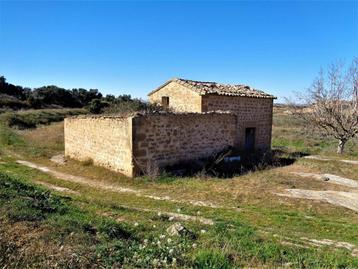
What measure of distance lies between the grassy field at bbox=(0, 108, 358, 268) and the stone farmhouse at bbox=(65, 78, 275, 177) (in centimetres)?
103

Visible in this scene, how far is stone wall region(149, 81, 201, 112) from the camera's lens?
656 inches

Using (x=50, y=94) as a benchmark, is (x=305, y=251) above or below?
below

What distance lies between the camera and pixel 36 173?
12.6 meters

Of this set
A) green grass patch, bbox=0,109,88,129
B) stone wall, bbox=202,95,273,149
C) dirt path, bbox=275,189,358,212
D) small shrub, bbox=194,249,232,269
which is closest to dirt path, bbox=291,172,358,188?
dirt path, bbox=275,189,358,212

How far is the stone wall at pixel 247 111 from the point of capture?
661 inches

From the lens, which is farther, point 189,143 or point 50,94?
point 50,94

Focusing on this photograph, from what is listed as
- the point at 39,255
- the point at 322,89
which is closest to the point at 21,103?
the point at 322,89

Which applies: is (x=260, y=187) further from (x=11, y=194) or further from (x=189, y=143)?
(x=11, y=194)

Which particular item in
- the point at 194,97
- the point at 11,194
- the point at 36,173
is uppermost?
the point at 194,97

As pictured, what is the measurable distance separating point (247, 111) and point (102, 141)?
899 centimetres

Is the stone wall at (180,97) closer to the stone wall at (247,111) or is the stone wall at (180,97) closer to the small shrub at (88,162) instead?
the stone wall at (247,111)

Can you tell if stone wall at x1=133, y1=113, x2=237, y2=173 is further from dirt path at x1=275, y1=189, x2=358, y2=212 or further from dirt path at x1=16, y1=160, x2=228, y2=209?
dirt path at x1=275, y1=189, x2=358, y2=212

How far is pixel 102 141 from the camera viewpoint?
1335 centimetres

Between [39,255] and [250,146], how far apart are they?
54.9 feet
